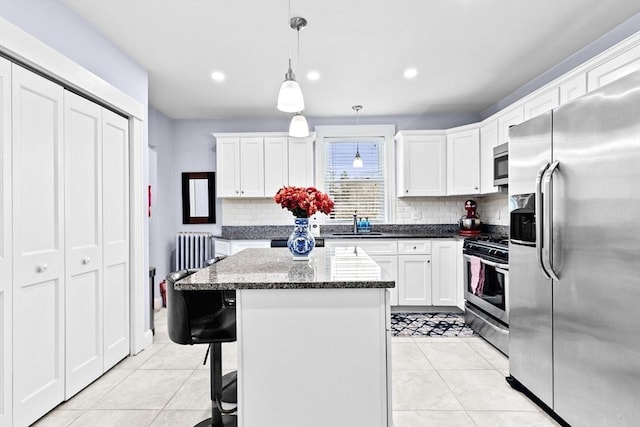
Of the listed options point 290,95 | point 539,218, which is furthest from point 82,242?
point 539,218

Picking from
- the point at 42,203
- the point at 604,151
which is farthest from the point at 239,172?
the point at 604,151

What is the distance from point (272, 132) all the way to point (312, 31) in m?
2.26

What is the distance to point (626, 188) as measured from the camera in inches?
58.8

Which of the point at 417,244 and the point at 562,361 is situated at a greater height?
the point at 417,244

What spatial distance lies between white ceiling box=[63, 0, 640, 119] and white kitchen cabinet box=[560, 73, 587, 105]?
0.40 m

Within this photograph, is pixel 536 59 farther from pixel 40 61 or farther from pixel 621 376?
pixel 40 61

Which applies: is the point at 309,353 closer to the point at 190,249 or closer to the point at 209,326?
the point at 209,326

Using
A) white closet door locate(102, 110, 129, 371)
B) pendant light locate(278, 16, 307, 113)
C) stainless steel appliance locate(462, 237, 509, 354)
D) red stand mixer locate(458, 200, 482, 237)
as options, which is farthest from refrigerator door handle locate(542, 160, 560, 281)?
white closet door locate(102, 110, 129, 371)

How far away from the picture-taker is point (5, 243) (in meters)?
1.80

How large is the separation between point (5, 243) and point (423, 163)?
415 centimetres

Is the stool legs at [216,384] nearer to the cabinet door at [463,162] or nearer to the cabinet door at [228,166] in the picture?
the cabinet door at [228,166]

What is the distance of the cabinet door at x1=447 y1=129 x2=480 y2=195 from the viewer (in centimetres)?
423

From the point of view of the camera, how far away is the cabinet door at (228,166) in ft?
15.3

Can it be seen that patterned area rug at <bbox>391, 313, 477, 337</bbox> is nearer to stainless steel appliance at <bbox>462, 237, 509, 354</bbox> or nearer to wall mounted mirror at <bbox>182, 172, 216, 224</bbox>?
stainless steel appliance at <bbox>462, 237, 509, 354</bbox>
